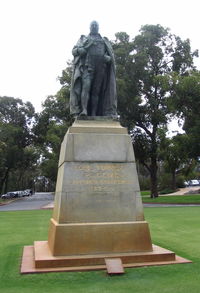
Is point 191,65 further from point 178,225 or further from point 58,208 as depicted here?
point 58,208

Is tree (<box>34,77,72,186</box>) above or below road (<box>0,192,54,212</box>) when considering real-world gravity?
above

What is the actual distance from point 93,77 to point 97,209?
10.5 ft

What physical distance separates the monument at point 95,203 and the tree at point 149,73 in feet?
95.9

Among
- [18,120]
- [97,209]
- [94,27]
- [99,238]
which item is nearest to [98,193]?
[97,209]

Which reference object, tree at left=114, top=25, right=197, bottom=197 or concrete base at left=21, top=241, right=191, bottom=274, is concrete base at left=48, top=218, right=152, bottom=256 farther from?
tree at left=114, top=25, right=197, bottom=197

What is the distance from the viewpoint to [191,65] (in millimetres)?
42281

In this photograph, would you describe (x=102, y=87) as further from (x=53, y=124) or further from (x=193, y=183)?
(x=193, y=183)

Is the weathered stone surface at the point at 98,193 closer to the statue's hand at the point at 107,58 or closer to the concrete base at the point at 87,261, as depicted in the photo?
the concrete base at the point at 87,261

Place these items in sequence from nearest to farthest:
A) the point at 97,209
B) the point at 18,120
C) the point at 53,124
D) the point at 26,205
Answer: the point at 97,209, the point at 26,205, the point at 53,124, the point at 18,120

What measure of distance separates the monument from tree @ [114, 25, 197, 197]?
29222 mm

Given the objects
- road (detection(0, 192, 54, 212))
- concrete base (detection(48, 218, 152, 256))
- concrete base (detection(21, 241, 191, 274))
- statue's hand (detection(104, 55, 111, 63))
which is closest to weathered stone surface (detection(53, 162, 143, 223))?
concrete base (detection(48, 218, 152, 256))

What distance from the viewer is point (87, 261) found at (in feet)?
26.7

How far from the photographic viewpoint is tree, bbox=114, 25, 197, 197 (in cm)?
3991

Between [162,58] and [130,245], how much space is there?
35.7m
